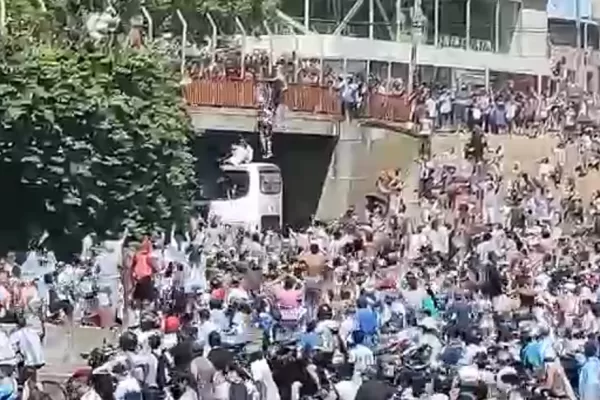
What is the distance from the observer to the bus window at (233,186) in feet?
117

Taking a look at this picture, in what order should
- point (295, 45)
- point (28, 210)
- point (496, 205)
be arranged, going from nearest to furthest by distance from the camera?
point (28, 210)
point (496, 205)
point (295, 45)

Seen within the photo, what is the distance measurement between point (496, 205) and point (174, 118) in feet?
22.0

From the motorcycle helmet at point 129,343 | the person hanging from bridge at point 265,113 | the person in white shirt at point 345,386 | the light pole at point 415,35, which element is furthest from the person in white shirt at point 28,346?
the light pole at point 415,35

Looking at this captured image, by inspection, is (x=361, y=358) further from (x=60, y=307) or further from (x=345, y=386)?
(x=60, y=307)

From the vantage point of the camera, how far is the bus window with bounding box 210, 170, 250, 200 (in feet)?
117

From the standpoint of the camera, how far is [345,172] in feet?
136

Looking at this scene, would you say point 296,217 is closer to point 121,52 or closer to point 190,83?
point 190,83

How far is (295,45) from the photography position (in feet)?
156

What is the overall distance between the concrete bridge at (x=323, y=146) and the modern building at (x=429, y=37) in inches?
166

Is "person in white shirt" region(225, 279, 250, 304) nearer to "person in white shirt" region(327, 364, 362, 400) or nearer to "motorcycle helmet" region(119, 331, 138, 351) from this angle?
"motorcycle helmet" region(119, 331, 138, 351)

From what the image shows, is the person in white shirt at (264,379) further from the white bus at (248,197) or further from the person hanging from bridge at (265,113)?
the person hanging from bridge at (265,113)

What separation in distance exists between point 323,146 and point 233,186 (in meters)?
5.97

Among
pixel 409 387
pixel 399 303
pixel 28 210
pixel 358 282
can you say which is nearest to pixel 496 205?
pixel 28 210

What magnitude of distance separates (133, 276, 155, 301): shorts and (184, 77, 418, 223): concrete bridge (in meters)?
13.5
